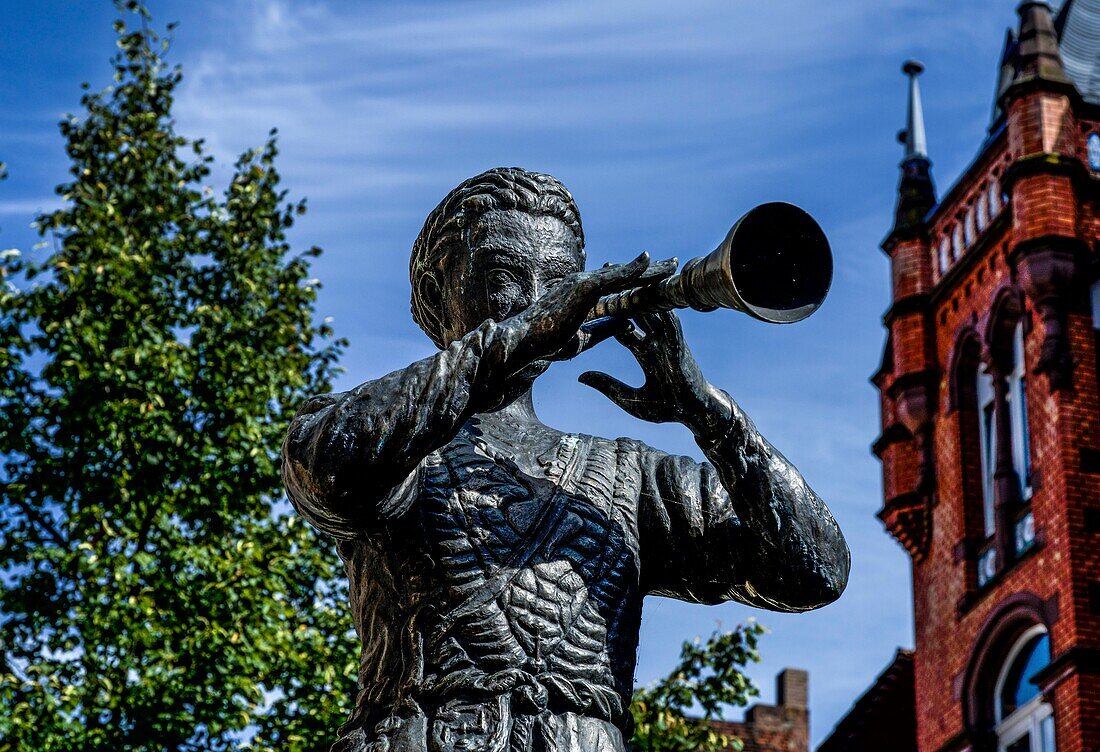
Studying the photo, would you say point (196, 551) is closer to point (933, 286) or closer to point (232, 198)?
point (232, 198)

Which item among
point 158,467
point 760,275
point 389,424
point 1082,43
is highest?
point 1082,43

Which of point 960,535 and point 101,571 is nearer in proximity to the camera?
point 101,571

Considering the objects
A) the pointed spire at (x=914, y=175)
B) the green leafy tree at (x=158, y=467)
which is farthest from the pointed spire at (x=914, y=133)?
the green leafy tree at (x=158, y=467)

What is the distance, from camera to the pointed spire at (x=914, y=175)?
29.0 metres

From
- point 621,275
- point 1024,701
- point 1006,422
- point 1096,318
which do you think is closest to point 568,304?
point 621,275

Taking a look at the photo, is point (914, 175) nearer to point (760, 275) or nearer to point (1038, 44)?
point (1038, 44)

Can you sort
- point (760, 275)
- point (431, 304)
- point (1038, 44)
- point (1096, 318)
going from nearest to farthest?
point (760, 275) → point (431, 304) → point (1096, 318) → point (1038, 44)

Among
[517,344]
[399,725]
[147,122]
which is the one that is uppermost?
[147,122]

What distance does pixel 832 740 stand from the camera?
29.5m

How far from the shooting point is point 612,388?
370 centimetres

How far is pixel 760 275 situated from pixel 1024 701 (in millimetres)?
21725

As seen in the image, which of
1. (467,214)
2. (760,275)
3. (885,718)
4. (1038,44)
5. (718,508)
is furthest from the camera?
(885,718)

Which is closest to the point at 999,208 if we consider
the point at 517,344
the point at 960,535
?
the point at 960,535

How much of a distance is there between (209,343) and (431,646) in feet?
38.1
